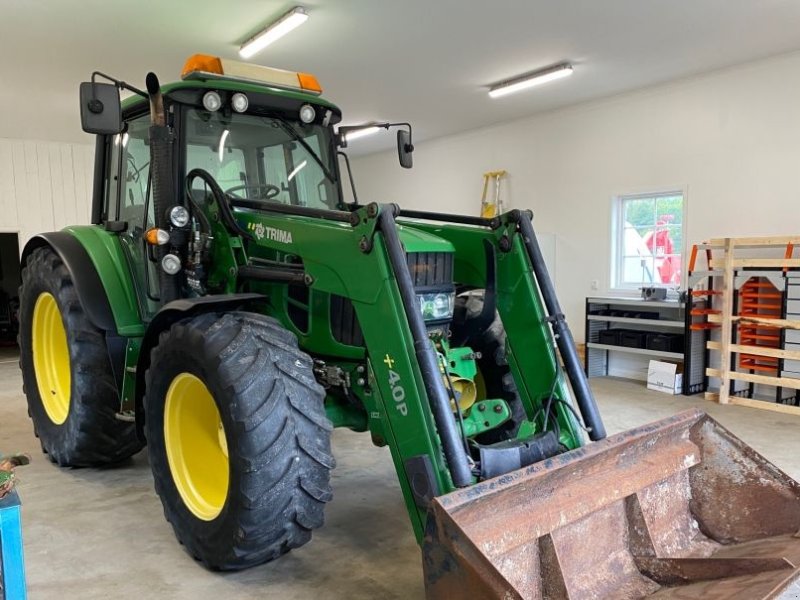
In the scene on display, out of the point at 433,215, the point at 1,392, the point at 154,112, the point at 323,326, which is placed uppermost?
the point at 154,112

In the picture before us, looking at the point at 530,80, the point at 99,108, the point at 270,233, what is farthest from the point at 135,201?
the point at 530,80

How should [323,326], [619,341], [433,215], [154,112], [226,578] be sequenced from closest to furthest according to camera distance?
[226,578] < [323,326] < [154,112] < [433,215] < [619,341]

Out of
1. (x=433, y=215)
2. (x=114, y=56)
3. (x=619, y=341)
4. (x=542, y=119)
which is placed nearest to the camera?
(x=433, y=215)

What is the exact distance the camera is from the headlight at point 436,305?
8.91 feet

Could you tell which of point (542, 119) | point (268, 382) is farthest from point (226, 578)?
point (542, 119)

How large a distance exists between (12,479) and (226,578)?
47.1 inches

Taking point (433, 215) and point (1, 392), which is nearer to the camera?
point (433, 215)

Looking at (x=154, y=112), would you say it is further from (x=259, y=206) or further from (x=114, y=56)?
(x=114, y=56)

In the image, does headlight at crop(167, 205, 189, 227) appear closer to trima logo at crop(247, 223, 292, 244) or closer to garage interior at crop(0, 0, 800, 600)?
garage interior at crop(0, 0, 800, 600)

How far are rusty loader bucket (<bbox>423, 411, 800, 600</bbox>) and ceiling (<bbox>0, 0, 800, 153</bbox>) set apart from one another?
3.70m

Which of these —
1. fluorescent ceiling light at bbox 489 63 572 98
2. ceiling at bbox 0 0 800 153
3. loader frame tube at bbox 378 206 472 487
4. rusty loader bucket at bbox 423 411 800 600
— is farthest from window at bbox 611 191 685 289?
loader frame tube at bbox 378 206 472 487

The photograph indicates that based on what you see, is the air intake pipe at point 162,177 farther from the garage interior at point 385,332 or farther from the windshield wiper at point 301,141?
the windshield wiper at point 301,141

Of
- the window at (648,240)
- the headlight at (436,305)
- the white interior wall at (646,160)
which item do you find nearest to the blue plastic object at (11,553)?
the headlight at (436,305)

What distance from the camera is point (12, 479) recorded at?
167 cm
